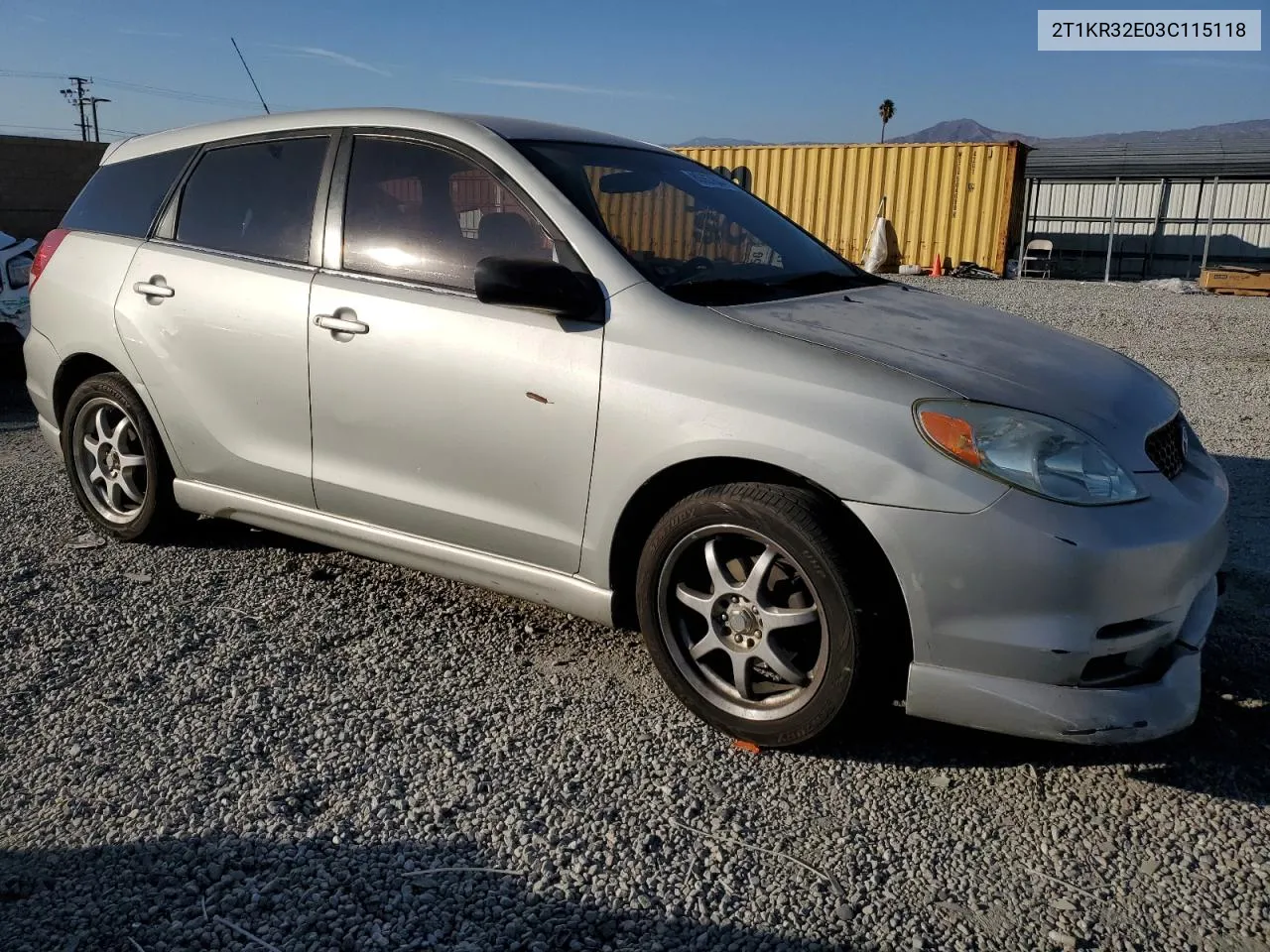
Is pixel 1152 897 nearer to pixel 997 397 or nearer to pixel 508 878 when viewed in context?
pixel 997 397

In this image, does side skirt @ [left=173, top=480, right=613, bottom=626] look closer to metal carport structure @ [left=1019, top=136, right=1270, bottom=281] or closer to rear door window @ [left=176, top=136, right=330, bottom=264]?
rear door window @ [left=176, top=136, right=330, bottom=264]

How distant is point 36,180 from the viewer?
43.3 ft

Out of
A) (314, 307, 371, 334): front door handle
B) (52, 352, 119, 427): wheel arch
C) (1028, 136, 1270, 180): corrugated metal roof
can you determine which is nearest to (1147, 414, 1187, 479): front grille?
(314, 307, 371, 334): front door handle

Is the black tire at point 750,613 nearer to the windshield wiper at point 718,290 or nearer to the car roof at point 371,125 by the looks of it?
the windshield wiper at point 718,290

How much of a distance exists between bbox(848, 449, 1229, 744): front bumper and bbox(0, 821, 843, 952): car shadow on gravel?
862 millimetres

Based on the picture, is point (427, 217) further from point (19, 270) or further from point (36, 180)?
point (36, 180)

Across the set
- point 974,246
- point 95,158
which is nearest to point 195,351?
point 95,158

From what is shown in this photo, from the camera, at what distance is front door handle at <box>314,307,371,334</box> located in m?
3.58

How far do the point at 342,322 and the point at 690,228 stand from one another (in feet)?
4.22

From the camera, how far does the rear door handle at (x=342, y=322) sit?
3578mm

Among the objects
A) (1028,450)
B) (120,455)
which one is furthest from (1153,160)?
(120,455)

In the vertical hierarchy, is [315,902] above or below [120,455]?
below

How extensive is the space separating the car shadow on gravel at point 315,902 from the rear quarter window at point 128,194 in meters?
2.93

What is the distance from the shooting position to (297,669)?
11.5 ft
